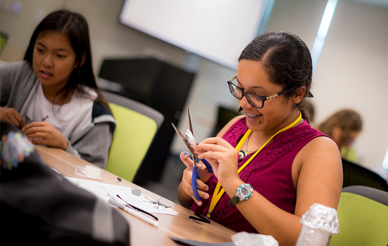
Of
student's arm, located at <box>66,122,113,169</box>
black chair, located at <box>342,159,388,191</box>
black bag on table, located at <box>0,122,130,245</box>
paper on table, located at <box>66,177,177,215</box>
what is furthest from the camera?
black chair, located at <box>342,159,388,191</box>

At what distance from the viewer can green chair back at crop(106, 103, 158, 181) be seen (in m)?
1.38

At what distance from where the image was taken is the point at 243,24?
4.59 metres

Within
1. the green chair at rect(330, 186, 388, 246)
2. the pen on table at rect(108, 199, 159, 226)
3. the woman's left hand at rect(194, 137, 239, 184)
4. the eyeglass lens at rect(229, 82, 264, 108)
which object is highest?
the eyeglass lens at rect(229, 82, 264, 108)

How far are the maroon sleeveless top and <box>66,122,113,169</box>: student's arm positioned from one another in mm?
537

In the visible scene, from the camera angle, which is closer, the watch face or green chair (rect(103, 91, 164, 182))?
the watch face

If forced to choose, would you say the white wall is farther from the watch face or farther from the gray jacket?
the watch face

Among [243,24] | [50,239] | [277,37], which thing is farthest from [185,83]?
[50,239]

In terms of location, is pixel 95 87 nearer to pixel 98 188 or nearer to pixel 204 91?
pixel 98 188

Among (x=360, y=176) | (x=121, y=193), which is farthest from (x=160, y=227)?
(x=360, y=176)

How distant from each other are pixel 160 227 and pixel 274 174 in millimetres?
445

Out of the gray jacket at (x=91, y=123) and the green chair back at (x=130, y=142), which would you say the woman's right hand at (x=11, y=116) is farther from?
the green chair back at (x=130, y=142)

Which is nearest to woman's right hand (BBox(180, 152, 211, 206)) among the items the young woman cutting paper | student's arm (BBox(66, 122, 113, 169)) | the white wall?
the young woman cutting paper

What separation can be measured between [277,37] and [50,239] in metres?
0.93

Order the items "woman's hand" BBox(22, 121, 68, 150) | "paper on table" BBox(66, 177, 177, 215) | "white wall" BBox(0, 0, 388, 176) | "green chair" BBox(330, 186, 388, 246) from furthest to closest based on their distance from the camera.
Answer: "white wall" BBox(0, 0, 388, 176)
"woman's hand" BBox(22, 121, 68, 150)
"green chair" BBox(330, 186, 388, 246)
"paper on table" BBox(66, 177, 177, 215)
